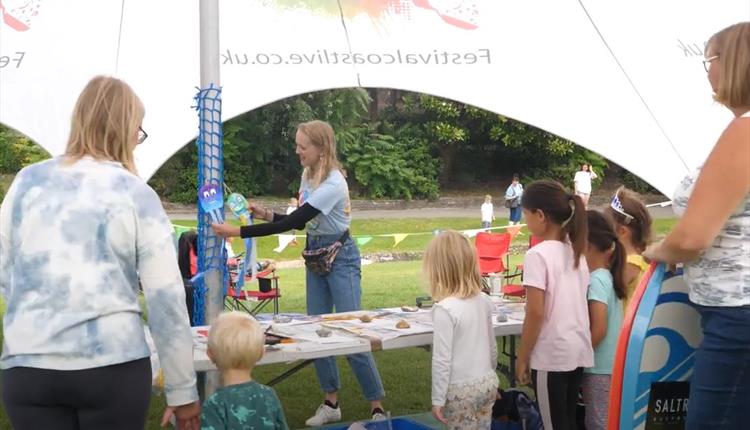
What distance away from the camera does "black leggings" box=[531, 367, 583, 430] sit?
3740 millimetres

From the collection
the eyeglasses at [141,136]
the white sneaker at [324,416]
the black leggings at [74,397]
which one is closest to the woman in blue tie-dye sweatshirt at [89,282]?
the black leggings at [74,397]

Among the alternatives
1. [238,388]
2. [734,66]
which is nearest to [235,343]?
[238,388]

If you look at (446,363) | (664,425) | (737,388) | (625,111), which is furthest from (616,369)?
(625,111)

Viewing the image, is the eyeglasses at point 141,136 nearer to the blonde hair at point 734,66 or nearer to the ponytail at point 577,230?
the blonde hair at point 734,66

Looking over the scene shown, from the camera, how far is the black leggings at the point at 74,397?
2.26m

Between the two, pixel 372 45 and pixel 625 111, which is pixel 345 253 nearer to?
pixel 372 45

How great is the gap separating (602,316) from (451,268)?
0.73m

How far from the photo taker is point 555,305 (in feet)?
12.2

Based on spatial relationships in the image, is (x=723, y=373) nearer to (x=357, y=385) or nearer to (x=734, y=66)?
(x=734, y=66)

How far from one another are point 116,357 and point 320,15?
3815mm

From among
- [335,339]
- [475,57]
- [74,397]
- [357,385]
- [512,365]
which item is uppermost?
[475,57]

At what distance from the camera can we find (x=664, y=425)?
3.05 m

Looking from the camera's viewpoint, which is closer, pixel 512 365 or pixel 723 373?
pixel 723 373

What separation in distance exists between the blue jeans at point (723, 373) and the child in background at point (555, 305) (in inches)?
48.4
